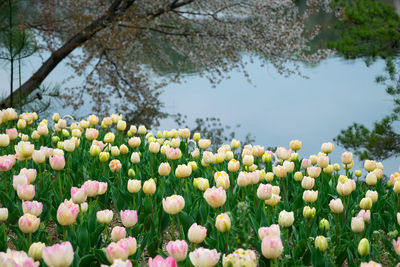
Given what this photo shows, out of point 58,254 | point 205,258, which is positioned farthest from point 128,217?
point 205,258

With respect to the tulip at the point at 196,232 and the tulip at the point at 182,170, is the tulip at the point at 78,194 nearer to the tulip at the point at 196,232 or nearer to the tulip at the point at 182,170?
the tulip at the point at 196,232

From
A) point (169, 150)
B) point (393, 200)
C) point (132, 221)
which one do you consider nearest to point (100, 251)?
point (132, 221)

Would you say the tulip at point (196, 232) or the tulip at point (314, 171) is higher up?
the tulip at point (314, 171)

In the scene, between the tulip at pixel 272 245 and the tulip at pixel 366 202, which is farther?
the tulip at pixel 366 202

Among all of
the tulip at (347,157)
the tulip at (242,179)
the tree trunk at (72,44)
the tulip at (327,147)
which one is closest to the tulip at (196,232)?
the tulip at (242,179)

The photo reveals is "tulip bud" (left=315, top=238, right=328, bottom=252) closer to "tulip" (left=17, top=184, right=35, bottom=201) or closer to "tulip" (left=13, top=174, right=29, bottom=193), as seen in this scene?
"tulip" (left=17, top=184, right=35, bottom=201)

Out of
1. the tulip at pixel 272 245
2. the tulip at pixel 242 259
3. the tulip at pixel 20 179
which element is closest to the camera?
the tulip at pixel 242 259

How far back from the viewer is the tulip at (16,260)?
1857 mm

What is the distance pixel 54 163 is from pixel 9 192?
2.17 feet

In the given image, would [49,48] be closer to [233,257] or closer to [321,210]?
[321,210]

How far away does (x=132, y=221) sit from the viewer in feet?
8.84

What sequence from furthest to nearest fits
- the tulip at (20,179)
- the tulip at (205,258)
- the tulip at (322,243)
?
1. the tulip at (20,179)
2. the tulip at (322,243)
3. the tulip at (205,258)

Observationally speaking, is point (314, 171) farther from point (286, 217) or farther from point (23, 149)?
point (23, 149)

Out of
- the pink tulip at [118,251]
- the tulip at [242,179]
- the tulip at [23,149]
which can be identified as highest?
the tulip at [23,149]
